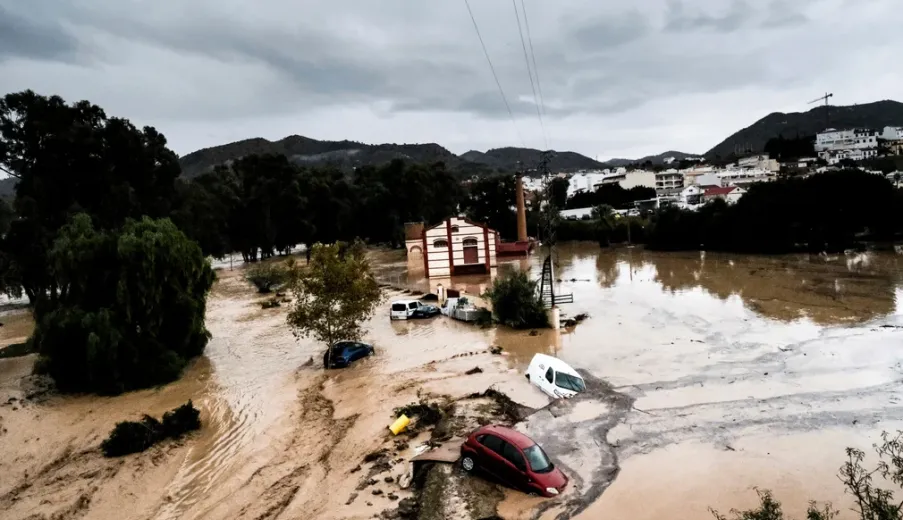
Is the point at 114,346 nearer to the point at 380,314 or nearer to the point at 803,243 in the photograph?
the point at 380,314

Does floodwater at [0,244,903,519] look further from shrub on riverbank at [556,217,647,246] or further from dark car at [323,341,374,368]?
shrub on riverbank at [556,217,647,246]

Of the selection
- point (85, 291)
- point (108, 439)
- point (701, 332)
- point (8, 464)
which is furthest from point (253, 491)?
point (701, 332)

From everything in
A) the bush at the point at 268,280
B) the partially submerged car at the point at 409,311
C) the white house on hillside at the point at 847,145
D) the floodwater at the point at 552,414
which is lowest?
the floodwater at the point at 552,414

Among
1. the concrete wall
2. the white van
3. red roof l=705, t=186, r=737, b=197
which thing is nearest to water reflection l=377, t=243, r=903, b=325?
the white van

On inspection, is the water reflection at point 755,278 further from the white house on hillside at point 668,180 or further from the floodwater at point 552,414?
the white house on hillside at point 668,180

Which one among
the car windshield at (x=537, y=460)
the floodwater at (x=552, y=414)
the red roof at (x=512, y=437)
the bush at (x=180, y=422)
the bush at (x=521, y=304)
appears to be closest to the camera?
the car windshield at (x=537, y=460)

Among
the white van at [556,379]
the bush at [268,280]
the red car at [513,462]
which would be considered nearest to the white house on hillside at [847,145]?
the bush at [268,280]

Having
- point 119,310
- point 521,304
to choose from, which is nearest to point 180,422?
point 119,310
